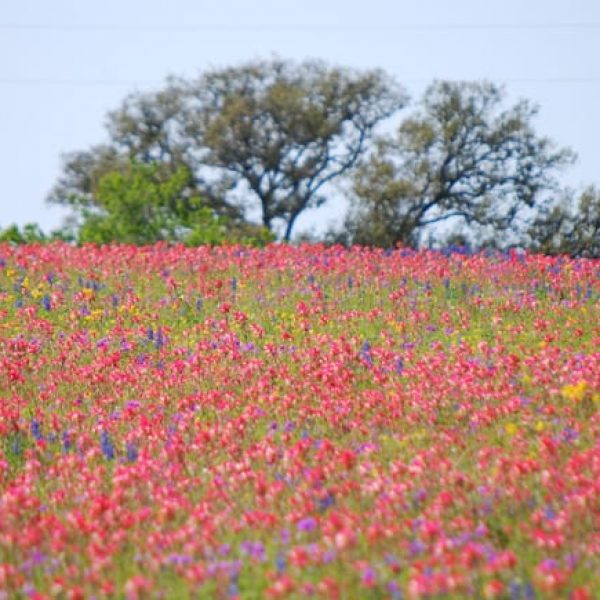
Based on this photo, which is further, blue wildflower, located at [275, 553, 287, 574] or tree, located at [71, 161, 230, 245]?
→ tree, located at [71, 161, 230, 245]

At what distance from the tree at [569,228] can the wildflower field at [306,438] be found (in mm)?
28166

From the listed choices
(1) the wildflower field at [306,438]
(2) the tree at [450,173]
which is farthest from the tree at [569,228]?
(1) the wildflower field at [306,438]

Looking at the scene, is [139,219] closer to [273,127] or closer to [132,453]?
[273,127]

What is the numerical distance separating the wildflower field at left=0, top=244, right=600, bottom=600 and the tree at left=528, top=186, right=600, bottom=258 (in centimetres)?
2817

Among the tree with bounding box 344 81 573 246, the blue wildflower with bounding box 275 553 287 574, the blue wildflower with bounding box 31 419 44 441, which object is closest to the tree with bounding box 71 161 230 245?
the tree with bounding box 344 81 573 246

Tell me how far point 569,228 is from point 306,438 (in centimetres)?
3829

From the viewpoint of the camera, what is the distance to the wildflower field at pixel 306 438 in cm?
687

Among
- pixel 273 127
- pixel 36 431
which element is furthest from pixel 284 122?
pixel 36 431

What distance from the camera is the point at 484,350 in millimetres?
12062

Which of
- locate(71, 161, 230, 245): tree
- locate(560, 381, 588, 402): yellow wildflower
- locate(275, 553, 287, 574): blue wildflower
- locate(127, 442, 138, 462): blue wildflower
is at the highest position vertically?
locate(71, 161, 230, 245): tree

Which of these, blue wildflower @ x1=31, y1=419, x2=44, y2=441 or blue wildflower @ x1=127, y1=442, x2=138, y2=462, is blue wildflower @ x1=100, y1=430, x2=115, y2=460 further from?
blue wildflower @ x1=31, y1=419, x2=44, y2=441

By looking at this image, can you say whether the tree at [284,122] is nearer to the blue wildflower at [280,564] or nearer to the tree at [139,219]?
the tree at [139,219]

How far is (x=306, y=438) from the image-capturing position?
30.6 feet

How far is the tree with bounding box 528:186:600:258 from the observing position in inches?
1778
